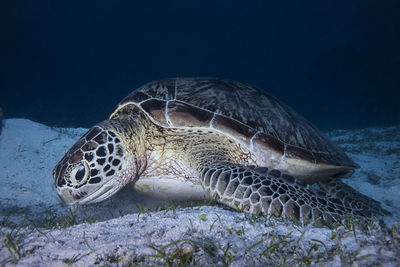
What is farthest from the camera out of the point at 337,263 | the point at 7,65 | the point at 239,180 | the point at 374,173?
the point at 7,65

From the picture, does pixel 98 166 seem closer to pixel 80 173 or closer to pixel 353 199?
pixel 80 173

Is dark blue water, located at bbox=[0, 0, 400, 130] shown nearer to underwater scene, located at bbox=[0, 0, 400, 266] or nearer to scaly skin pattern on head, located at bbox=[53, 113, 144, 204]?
underwater scene, located at bbox=[0, 0, 400, 266]

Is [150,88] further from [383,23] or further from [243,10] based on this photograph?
[243,10]

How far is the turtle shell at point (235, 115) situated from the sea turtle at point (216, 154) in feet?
0.05

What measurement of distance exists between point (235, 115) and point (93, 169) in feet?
6.42

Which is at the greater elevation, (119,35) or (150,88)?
(119,35)

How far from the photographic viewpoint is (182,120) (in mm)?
2834

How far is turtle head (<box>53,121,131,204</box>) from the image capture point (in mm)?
2270

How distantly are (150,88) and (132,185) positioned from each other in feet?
5.13

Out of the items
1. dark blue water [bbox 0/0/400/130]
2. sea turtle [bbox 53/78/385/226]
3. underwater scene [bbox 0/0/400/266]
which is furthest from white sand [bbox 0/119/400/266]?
dark blue water [bbox 0/0/400/130]

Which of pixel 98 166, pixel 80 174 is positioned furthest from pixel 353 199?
pixel 80 174

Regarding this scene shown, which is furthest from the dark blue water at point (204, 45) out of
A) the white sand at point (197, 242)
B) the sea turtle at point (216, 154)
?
the white sand at point (197, 242)

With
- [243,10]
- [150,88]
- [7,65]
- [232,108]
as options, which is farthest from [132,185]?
[243,10]

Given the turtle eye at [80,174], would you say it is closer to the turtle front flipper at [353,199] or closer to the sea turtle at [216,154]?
the sea turtle at [216,154]
